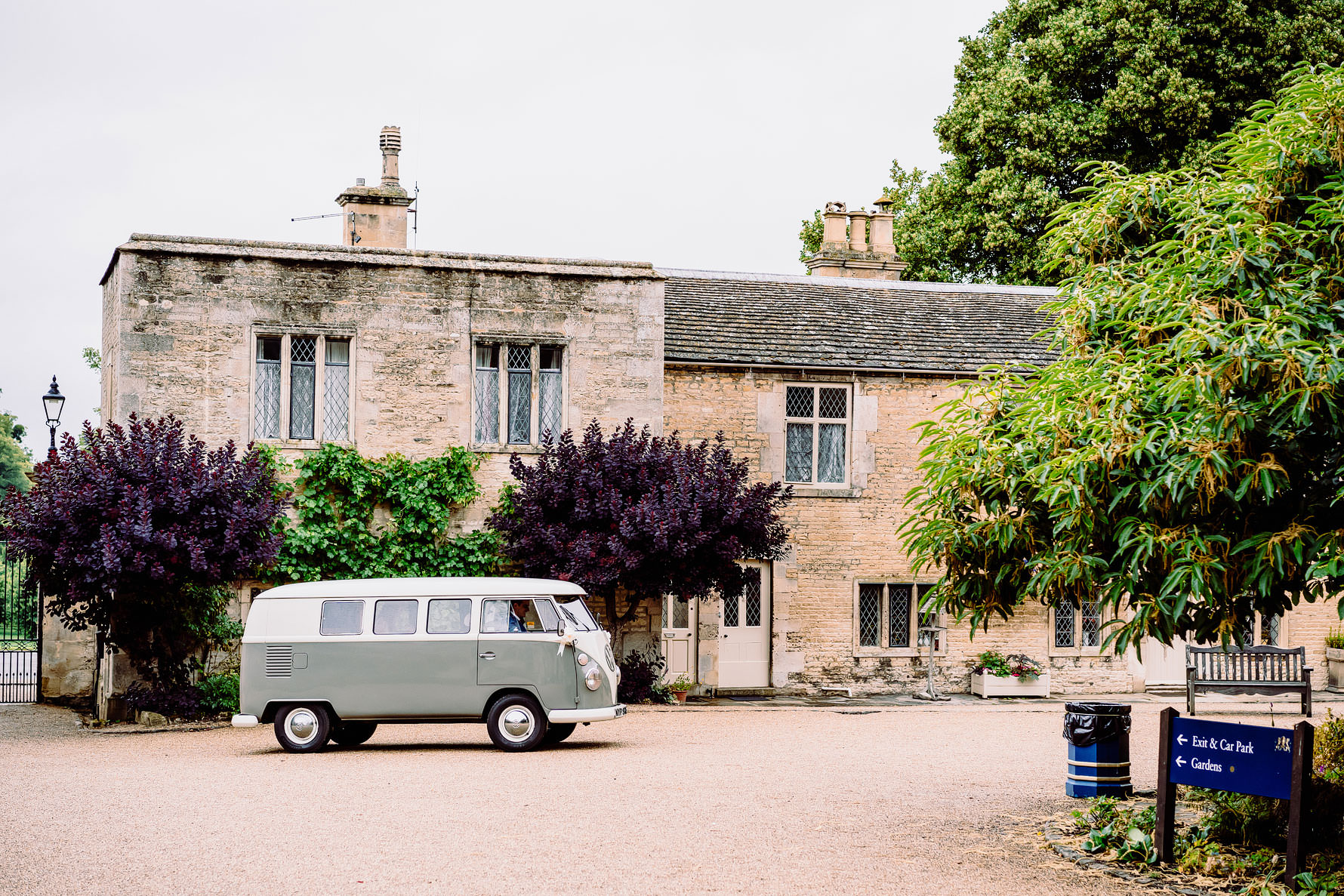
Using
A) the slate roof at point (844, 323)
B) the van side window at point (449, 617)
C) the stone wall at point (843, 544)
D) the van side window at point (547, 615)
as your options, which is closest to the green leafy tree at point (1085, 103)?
the slate roof at point (844, 323)

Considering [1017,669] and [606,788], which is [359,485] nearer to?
[606,788]

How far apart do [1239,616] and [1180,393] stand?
1.31m

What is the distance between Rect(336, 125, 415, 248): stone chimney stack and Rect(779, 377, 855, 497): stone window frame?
7363 mm

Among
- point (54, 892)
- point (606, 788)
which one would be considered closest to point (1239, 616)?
point (606, 788)

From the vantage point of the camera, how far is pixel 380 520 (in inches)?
759

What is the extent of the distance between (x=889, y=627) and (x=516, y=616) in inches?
345

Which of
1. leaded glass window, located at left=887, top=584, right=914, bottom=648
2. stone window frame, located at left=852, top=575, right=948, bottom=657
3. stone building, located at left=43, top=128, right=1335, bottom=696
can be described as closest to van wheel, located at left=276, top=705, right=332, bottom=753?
stone building, located at left=43, top=128, right=1335, bottom=696

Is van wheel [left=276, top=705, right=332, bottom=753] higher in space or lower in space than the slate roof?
lower

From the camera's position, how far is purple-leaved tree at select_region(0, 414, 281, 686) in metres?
16.1

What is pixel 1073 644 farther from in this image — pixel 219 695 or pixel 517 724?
pixel 219 695

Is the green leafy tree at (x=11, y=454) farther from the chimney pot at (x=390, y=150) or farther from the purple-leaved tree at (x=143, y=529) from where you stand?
the purple-leaved tree at (x=143, y=529)

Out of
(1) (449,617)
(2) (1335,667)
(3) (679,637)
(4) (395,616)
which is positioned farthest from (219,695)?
(2) (1335,667)

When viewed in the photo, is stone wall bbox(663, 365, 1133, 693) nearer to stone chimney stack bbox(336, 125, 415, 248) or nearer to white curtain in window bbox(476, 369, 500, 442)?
white curtain in window bbox(476, 369, 500, 442)

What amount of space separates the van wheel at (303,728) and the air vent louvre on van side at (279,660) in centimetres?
39
